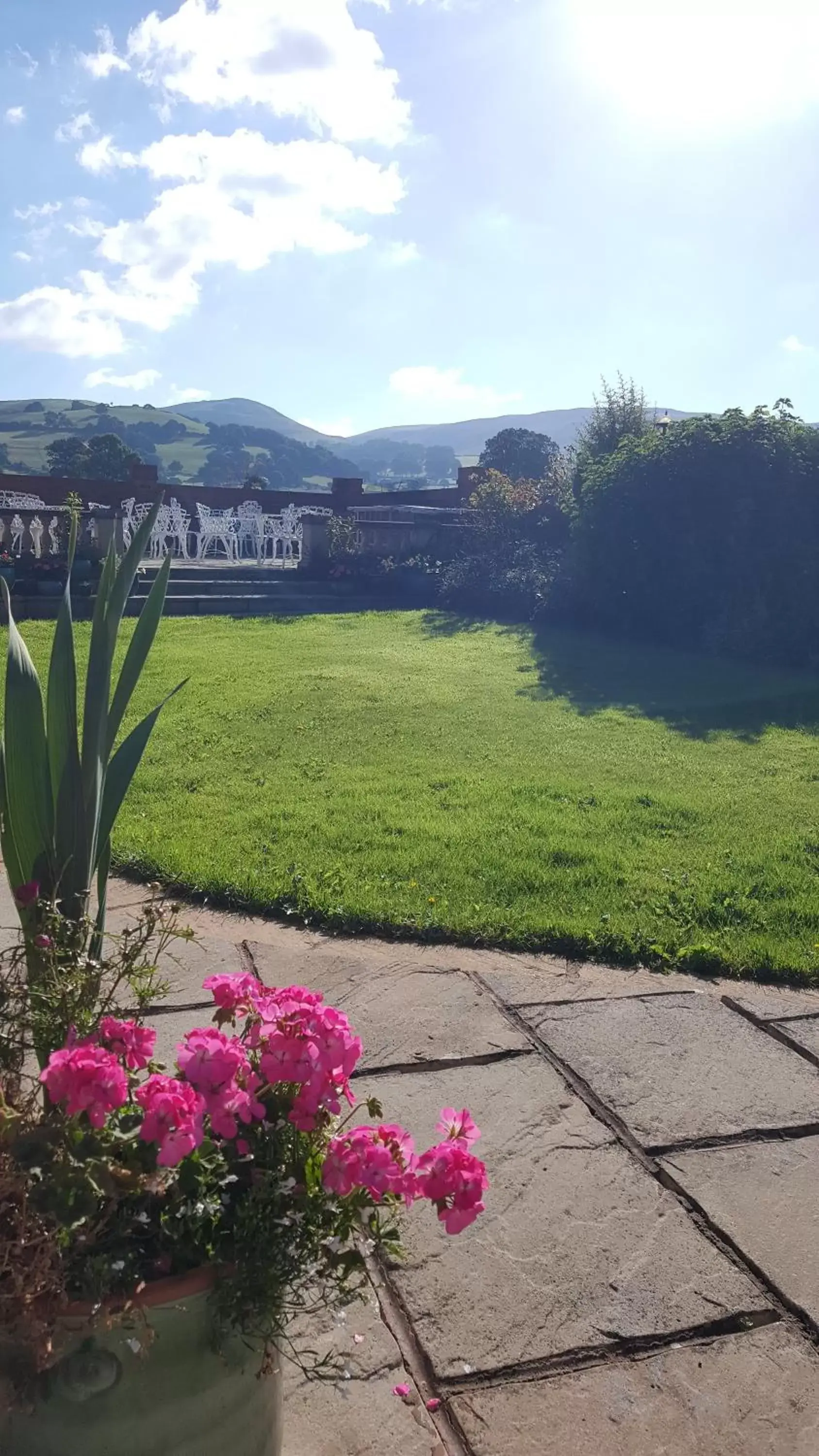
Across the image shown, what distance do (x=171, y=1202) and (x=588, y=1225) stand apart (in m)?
1.15

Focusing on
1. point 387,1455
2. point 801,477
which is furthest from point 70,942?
point 801,477

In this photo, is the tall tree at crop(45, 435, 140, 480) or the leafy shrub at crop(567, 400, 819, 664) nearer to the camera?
the leafy shrub at crop(567, 400, 819, 664)

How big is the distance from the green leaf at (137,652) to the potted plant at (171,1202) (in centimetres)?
35

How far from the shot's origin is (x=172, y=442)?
10894 cm

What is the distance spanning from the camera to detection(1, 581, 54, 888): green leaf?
5.20 feet

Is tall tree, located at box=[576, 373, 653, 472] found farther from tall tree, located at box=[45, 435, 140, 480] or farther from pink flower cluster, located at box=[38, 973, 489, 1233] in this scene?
tall tree, located at box=[45, 435, 140, 480]

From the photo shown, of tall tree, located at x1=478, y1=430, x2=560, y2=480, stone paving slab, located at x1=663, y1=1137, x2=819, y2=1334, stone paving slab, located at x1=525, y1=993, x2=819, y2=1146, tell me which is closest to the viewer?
stone paving slab, located at x1=663, y1=1137, x2=819, y2=1334

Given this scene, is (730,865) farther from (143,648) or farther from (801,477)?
(801,477)

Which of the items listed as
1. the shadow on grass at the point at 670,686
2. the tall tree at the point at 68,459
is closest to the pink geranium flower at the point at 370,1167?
the shadow on grass at the point at 670,686

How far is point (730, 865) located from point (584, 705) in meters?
3.56

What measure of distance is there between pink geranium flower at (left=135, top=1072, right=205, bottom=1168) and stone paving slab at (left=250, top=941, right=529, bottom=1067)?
1.51m

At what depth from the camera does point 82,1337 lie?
3.76 ft

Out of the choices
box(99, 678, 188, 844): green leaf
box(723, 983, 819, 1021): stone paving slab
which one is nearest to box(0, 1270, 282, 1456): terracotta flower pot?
box(99, 678, 188, 844): green leaf

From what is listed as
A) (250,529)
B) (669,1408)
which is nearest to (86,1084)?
(669,1408)
